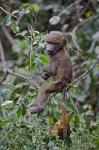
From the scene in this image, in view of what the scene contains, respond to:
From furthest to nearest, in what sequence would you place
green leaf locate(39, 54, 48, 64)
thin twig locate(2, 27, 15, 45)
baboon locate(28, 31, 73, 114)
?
1. thin twig locate(2, 27, 15, 45)
2. green leaf locate(39, 54, 48, 64)
3. baboon locate(28, 31, 73, 114)

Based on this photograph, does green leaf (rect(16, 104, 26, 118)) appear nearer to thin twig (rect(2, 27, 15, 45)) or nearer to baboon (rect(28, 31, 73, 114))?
baboon (rect(28, 31, 73, 114))

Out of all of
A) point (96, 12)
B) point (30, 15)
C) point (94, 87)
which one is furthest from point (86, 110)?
point (96, 12)

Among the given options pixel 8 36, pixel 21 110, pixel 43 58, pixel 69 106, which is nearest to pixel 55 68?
pixel 43 58

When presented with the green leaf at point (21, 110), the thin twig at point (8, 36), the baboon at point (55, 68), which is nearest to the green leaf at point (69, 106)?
the baboon at point (55, 68)

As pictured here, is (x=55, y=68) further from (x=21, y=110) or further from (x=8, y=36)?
(x=8, y=36)

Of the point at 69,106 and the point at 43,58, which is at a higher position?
the point at 43,58

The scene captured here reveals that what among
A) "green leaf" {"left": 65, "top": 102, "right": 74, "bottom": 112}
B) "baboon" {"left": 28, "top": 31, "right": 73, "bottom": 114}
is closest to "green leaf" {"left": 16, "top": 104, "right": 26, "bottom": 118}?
"baboon" {"left": 28, "top": 31, "right": 73, "bottom": 114}

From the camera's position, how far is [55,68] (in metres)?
6.50

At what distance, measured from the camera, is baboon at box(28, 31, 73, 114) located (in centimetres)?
626

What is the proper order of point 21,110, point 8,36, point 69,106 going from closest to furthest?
point 21,110
point 69,106
point 8,36

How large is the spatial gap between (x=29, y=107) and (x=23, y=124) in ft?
0.92

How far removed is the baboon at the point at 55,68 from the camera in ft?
20.5

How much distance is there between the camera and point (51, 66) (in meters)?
6.53

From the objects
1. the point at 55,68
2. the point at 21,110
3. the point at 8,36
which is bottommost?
the point at 21,110
